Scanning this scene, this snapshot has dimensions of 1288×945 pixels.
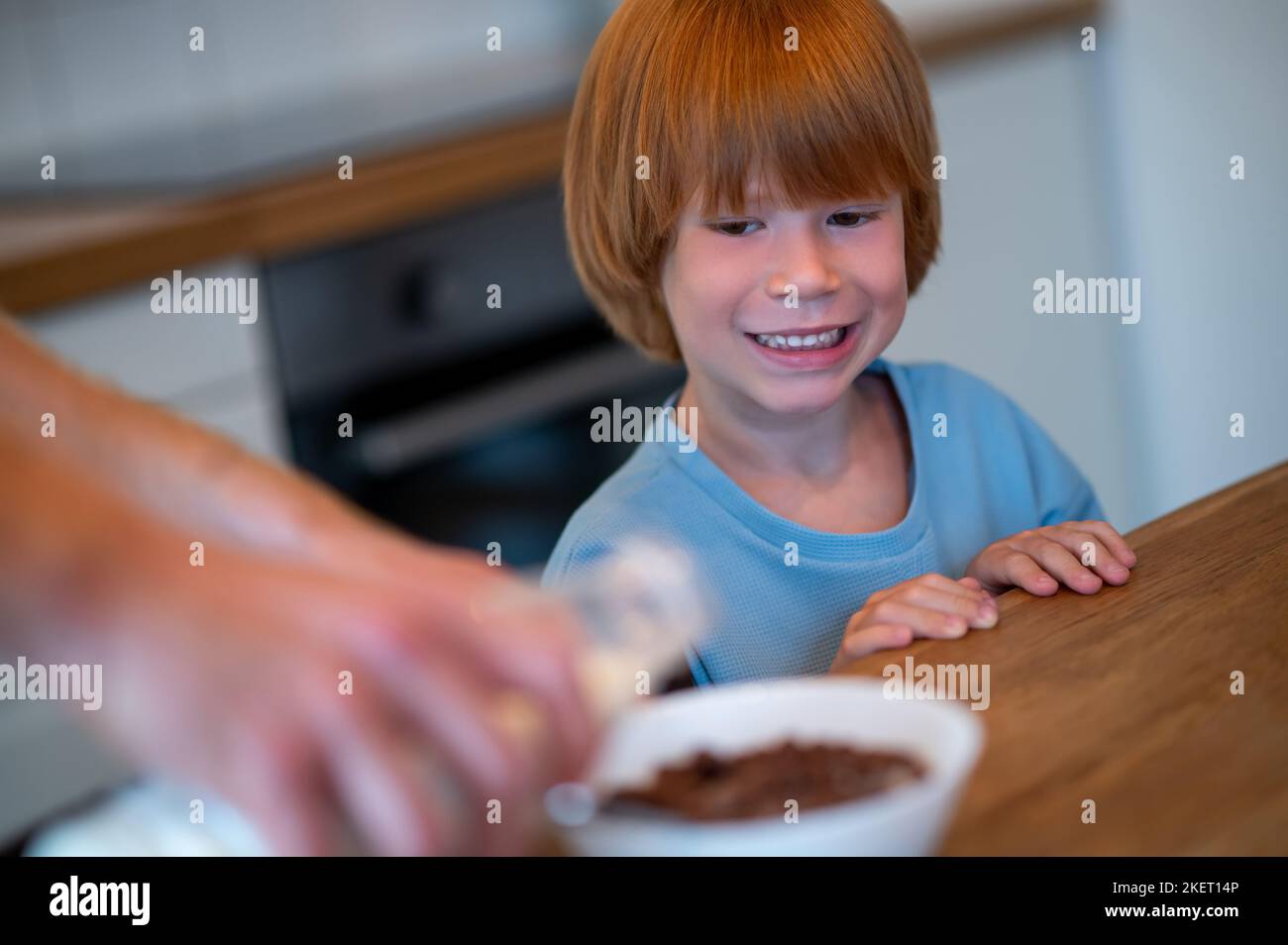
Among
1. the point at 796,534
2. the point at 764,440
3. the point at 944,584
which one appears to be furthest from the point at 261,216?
the point at 944,584

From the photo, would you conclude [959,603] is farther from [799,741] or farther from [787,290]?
[787,290]

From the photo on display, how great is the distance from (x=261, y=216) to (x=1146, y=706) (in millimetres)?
1327

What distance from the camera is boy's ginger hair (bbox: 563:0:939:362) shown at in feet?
3.67

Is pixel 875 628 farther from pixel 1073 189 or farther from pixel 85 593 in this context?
pixel 1073 189

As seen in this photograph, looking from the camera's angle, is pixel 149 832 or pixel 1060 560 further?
pixel 1060 560

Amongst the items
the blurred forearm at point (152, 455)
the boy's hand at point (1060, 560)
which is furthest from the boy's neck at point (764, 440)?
the blurred forearm at point (152, 455)

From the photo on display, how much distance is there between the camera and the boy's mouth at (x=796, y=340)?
120 centimetres

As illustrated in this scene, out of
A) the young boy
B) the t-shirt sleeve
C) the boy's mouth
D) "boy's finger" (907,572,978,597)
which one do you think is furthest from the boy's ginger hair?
"boy's finger" (907,572,978,597)

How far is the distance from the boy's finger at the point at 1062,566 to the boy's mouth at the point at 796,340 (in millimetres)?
317

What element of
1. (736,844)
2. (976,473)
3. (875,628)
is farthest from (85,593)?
(976,473)

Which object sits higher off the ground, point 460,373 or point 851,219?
point 851,219

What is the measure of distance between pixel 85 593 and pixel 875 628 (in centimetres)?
56

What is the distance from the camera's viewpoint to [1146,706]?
67cm

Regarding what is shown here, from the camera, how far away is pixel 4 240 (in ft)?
5.43
